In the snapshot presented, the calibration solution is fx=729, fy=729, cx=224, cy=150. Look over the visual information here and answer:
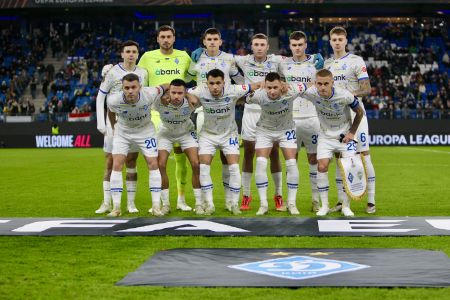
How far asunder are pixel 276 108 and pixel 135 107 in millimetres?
1901

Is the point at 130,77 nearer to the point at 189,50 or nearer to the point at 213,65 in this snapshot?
the point at 213,65

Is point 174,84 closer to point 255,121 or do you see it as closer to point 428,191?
point 255,121

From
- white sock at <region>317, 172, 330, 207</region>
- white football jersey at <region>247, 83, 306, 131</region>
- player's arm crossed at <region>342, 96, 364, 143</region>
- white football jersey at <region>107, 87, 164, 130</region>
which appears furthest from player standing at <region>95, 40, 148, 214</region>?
player's arm crossed at <region>342, 96, 364, 143</region>

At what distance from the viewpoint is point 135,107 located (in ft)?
31.5

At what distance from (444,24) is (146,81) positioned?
125 feet

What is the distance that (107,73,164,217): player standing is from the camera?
9.58 meters

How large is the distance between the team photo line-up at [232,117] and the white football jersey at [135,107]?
A: 0.01 m

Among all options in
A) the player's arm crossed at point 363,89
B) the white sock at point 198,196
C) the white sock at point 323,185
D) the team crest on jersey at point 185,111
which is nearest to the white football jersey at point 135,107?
the team crest on jersey at point 185,111

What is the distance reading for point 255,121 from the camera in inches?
415

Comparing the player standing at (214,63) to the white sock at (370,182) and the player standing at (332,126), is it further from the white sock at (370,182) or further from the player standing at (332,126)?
the white sock at (370,182)

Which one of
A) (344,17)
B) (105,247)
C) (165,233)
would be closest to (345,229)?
(165,233)

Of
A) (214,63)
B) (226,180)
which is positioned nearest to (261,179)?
(226,180)

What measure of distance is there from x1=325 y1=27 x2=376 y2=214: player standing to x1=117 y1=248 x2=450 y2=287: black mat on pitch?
11.5 ft

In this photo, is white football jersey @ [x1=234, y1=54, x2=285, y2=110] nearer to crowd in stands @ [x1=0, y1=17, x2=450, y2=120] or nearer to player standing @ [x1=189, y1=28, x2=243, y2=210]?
player standing @ [x1=189, y1=28, x2=243, y2=210]
